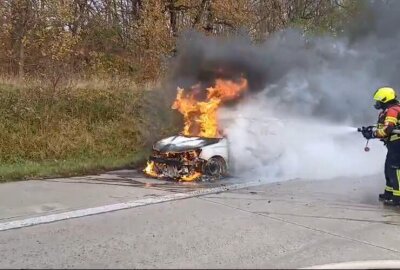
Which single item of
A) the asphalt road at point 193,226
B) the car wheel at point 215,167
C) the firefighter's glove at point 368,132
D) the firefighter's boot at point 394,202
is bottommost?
the asphalt road at point 193,226

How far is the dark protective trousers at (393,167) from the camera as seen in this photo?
7.25m

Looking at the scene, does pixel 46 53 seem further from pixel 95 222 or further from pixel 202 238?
pixel 202 238

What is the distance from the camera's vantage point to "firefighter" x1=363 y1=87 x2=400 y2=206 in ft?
23.2

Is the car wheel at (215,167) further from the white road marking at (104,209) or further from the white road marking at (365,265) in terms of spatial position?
the white road marking at (365,265)

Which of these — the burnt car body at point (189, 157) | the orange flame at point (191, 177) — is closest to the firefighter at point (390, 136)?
the burnt car body at point (189, 157)

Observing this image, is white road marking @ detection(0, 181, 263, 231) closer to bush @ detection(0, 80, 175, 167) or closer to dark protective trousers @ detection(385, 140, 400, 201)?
dark protective trousers @ detection(385, 140, 400, 201)

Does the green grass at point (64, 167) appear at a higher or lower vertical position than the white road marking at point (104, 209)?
higher

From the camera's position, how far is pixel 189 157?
29.0ft

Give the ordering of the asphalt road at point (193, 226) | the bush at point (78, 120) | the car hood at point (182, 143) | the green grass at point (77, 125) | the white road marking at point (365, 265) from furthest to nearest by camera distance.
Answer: the bush at point (78, 120), the green grass at point (77, 125), the car hood at point (182, 143), the asphalt road at point (193, 226), the white road marking at point (365, 265)

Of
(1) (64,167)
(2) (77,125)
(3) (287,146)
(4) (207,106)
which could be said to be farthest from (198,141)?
(2) (77,125)

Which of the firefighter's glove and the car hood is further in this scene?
the car hood

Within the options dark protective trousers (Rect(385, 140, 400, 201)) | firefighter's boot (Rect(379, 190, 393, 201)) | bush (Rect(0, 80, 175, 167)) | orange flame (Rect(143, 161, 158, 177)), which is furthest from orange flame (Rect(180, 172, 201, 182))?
dark protective trousers (Rect(385, 140, 400, 201))

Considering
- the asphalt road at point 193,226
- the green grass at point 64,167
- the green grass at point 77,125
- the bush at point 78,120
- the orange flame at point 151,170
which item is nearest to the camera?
the asphalt road at point 193,226

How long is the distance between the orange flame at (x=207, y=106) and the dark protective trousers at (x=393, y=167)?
343 centimetres
